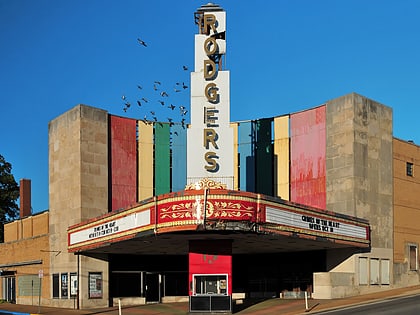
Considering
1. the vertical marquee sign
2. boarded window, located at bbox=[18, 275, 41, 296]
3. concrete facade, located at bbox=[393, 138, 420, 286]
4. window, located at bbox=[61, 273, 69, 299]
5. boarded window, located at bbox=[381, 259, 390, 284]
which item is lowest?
boarded window, located at bbox=[18, 275, 41, 296]

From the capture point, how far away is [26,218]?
53094mm

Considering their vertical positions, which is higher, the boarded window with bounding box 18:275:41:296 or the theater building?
the theater building

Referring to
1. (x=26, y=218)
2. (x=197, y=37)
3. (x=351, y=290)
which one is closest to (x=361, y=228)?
(x=351, y=290)

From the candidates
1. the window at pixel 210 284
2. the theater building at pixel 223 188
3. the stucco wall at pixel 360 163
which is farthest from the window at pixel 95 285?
the stucco wall at pixel 360 163

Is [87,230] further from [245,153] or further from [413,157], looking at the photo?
[413,157]

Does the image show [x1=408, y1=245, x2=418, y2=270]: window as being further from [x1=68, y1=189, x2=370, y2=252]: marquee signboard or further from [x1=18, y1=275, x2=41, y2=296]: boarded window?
[x1=18, y1=275, x2=41, y2=296]: boarded window

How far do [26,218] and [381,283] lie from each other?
31.1 metres

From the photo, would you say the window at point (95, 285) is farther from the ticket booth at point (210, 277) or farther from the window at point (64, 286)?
the ticket booth at point (210, 277)

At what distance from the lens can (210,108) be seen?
36.0 meters

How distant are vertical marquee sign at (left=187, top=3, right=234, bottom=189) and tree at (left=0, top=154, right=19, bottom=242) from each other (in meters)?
56.5

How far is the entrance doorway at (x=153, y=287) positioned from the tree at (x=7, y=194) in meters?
44.8

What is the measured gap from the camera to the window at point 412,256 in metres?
45.5

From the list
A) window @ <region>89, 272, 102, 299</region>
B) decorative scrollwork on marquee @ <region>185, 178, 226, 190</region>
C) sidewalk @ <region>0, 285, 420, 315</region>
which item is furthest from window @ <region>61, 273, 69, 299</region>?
decorative scrollwork on marquee @ <region>185, 178, 226, 190</region>

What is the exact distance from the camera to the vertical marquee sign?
35062 mm
